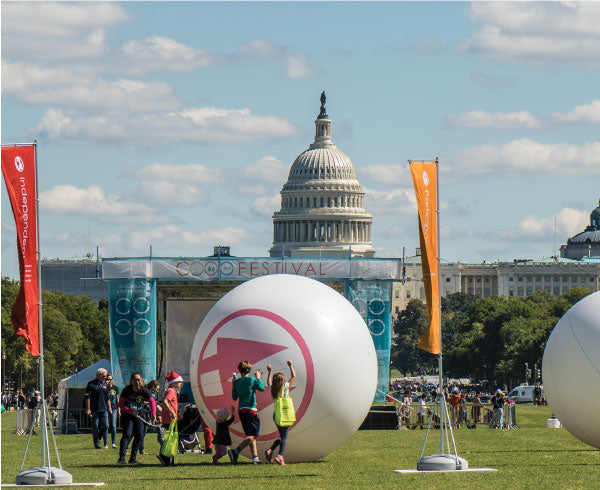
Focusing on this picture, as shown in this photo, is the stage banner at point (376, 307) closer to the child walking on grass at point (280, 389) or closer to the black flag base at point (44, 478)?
the child walking on grass at point (280, 389)

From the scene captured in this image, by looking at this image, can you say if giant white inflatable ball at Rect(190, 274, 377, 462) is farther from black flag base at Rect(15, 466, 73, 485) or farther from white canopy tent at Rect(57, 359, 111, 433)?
white canopy tent at Rect(57, 359, 111, 433)

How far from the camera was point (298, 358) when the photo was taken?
2395 centimetres

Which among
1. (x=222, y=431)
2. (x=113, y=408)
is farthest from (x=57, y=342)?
(x=222, y=431)

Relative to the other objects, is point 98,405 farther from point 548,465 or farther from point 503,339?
point 503,339

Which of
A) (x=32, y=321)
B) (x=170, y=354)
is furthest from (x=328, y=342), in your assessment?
(x=170, y=354)

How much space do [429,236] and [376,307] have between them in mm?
29944

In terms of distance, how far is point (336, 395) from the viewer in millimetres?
24172

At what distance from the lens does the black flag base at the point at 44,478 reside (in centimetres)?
2189

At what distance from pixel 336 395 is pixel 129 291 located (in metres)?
29.5

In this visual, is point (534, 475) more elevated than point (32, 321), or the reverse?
point (32, 321)

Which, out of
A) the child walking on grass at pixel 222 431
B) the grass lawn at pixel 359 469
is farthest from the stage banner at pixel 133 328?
the child walking on grass at pixel 222 431

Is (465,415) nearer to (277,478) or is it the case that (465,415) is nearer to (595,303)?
(595,303)

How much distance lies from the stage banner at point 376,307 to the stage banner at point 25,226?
31695 mm

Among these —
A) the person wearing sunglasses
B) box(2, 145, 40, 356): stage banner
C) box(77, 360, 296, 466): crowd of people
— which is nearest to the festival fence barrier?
the person wearing sunglasses
